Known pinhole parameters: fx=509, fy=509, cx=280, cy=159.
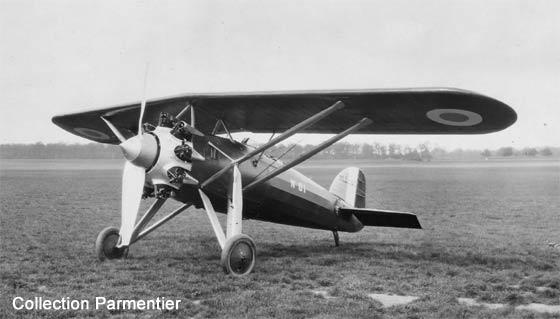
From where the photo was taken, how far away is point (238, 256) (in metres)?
6.96

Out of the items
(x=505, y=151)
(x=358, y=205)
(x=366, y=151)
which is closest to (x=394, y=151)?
(x=366, y=151)

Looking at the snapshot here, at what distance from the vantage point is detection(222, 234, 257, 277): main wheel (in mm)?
6781

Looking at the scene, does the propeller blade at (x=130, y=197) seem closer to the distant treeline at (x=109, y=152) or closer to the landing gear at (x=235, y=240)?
the landing gear at (x=235, y=240)

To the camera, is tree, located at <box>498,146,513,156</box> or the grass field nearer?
the grass field

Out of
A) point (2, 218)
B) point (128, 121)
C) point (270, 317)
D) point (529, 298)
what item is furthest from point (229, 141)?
point (2, 218)

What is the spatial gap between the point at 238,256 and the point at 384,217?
336 cm

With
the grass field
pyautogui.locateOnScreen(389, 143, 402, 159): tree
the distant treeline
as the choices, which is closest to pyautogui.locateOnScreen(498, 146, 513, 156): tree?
the distant treeline

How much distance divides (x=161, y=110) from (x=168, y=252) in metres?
2.52

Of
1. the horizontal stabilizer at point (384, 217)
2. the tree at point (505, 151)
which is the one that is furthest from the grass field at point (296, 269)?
the tree at point (505, 151)

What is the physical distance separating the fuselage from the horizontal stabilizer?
0.27 meters

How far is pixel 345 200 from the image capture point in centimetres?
1075

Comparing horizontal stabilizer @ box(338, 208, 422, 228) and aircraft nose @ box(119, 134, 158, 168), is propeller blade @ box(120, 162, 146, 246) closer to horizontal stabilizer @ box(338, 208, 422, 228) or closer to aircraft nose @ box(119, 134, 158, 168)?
aircraft nose @ box(119, 134, 158, 168)

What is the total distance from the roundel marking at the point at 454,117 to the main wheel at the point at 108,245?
5152 millimetres

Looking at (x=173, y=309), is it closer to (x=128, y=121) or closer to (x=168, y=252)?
(x=168, y=252)
